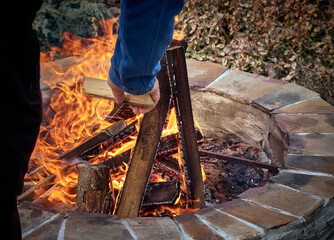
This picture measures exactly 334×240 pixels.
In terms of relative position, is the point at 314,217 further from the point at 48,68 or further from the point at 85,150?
the point at 48,68

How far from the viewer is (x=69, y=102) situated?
107 inches

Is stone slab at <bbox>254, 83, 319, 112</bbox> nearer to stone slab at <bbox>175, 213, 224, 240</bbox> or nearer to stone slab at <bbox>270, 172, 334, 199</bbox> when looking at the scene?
stone slab at <bbox>270, 172, 334, 199</bbox>

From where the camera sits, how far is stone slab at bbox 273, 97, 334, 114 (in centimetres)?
243

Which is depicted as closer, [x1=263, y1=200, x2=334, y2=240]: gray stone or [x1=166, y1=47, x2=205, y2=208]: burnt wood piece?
[x1=263, y1=200, x2=334, y2=240]: gray stone

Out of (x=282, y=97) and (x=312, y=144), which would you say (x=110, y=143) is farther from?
(x=282, y=97)

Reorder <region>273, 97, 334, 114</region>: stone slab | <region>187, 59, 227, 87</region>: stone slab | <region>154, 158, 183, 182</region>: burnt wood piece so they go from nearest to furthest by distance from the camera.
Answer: <region>154, 158, 183, 182</region>: burnt wood piece < <region>273, 97, 334, 114</region>: stone slab < <region>187, 59, 227, 87</region>: stone slab

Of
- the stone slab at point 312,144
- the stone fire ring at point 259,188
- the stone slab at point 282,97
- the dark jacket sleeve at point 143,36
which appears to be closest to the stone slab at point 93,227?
the stone fire ring at point 259,188

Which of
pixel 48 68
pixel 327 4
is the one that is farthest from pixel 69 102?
pixel 327 4

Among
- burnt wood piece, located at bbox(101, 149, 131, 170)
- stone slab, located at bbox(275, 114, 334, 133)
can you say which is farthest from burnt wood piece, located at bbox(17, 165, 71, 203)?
stone slab, located at bbox(275, 114, 334, 133)

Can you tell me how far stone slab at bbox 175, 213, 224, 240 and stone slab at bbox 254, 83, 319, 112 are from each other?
129 cm

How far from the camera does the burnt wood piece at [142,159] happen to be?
67.8 inches

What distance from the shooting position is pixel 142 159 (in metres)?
1.75

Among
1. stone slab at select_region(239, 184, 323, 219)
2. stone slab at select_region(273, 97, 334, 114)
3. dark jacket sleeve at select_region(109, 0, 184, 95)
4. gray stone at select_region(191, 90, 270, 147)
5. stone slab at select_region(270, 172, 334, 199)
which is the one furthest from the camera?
gray stone at select_region(191, 90, 270, 147)

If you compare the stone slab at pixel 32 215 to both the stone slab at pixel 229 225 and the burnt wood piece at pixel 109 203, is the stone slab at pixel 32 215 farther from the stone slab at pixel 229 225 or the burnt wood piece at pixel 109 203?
the stone slab at pixel 229 225
